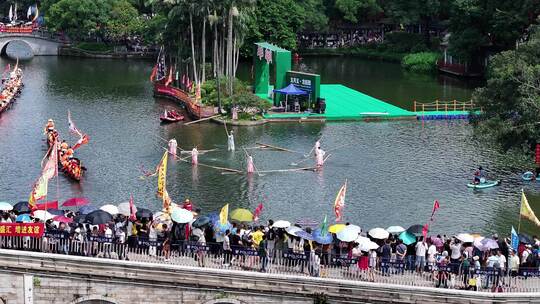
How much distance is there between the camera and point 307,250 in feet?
147

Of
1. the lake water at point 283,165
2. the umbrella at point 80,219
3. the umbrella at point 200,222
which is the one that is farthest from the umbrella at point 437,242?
the umbrella at point 80,219

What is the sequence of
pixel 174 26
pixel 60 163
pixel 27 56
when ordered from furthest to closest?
pixel 27 56 < pixel 174 26 < pixel 60 163

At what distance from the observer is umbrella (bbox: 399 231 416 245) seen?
151ft

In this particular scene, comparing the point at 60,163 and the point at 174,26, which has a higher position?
the point at 174,26

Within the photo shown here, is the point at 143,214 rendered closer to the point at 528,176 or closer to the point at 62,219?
the point at 62,219

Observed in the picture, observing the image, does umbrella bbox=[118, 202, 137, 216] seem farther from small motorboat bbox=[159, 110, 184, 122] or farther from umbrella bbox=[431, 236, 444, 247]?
small motorboat bbox=[159, 110, 184, 122]

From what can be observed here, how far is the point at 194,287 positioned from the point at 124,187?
23244 millimetres

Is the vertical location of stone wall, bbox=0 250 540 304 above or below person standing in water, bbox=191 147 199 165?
below

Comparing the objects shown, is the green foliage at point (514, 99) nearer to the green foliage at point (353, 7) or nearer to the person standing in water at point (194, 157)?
the person standing in water at point (194, 157)

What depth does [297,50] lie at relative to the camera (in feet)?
479

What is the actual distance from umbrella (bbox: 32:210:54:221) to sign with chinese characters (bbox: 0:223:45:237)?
240 centimetres

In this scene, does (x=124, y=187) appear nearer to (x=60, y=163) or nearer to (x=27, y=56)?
(x=60, y=163)

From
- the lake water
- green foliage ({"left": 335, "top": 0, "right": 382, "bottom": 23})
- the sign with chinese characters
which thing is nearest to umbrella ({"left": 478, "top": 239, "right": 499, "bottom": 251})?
the lake water

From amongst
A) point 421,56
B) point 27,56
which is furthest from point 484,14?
point 27,56
